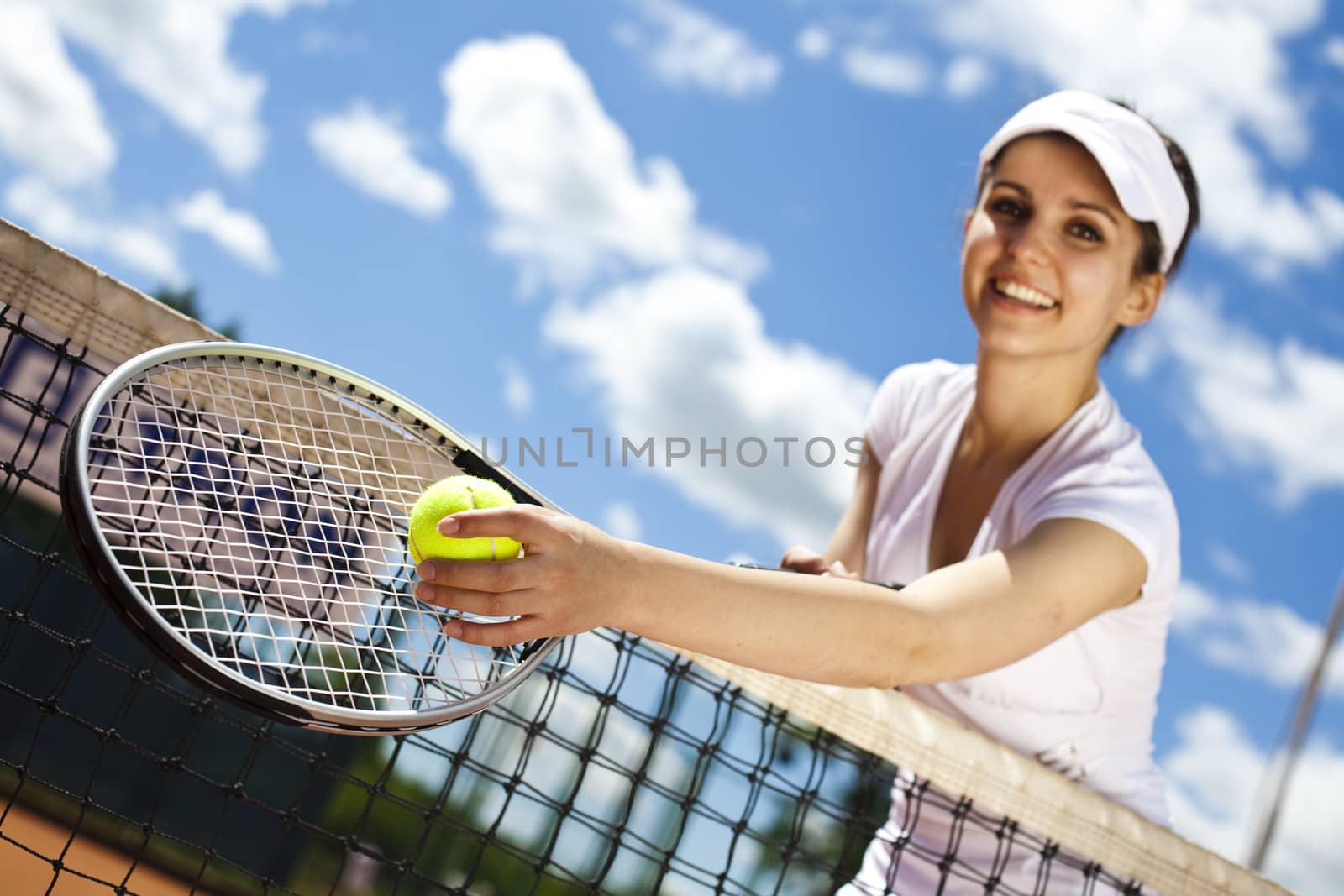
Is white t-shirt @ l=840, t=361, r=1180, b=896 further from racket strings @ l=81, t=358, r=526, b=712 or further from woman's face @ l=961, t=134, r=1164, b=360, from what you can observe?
racket strings @ l=81, t=358, r=526, b=712

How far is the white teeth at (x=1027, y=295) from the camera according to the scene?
2.22m

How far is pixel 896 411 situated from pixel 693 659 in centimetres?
83

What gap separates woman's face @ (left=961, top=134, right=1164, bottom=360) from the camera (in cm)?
219

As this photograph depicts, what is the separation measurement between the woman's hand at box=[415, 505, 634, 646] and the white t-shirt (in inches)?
36.5

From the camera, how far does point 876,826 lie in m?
2.57

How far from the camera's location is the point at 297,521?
161cm

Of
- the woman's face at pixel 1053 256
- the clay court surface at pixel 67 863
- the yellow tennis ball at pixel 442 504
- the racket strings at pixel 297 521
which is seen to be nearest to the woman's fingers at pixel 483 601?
the racket strings at pixel 297 521

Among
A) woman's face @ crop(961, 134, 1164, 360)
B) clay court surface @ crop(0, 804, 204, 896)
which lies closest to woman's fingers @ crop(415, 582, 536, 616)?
woman's face @ crop(961, 134, 1164, 360)

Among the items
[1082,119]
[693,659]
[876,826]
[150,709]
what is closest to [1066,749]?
[876,826]

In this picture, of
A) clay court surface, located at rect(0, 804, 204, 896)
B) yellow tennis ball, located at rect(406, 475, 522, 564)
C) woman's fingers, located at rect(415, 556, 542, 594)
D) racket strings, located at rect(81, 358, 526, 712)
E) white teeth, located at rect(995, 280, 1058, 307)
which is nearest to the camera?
woman's fingers, located at rect(415, 556, 542, 594)

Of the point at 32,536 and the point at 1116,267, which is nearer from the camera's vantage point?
the point at 1116,267

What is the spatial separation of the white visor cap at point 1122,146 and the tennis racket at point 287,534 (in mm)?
1247

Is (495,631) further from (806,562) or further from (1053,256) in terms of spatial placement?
(1053,256)

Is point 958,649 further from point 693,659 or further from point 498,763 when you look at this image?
point 498,763
